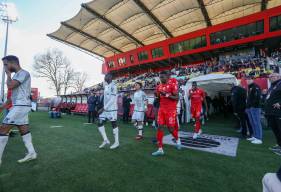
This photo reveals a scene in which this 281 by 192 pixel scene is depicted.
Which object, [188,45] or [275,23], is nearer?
[275,23]

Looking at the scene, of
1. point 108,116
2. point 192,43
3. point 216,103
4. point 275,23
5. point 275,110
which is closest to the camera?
point 275,110

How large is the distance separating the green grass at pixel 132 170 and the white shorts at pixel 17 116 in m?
0.87

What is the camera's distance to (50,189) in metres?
2.40

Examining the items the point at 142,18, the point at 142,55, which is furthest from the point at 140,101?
the point at 142,55

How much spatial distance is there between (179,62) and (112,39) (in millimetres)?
14400

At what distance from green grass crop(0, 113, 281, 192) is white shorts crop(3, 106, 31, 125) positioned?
871 mm

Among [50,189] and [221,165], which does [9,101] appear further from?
[221,165]

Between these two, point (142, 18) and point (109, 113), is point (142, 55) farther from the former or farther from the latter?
point (109, 113)

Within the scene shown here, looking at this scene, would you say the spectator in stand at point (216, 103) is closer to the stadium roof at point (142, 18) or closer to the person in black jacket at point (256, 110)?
the person in black jacket at point (256, 110)

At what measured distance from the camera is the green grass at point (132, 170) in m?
2.50

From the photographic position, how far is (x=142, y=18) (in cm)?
2609

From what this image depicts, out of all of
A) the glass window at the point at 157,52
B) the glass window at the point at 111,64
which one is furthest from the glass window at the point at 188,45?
the glass window at the point at 111,64

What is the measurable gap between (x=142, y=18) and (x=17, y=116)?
2623 centimetres

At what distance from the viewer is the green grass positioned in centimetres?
250
